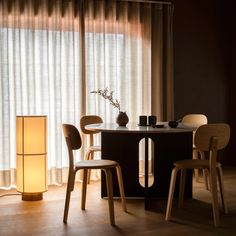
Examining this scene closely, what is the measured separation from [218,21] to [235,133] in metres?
1.64

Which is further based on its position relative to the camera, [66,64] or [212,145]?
[66,64]

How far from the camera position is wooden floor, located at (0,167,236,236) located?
3.15 metres

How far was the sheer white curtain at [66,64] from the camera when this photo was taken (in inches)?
186

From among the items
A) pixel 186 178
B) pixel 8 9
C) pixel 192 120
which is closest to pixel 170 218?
pixel 186 178

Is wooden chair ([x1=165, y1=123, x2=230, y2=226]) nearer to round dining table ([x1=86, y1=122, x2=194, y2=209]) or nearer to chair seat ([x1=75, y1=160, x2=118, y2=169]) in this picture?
chair seat ([x1=75, y1=160, x2=118, y2=169])

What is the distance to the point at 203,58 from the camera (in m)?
5.87

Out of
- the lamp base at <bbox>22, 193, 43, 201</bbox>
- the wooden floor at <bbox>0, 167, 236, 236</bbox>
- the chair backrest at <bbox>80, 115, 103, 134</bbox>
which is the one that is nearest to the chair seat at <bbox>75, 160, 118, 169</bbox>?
the wooden floor at <bbox>0, 167, 236, 236</bbox>

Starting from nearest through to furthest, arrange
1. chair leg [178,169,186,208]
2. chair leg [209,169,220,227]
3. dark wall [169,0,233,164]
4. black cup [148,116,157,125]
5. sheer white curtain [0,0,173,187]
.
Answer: chair leg [209,169,220,227], chair leg [178,169,186,208], black cup [148,116,157,125], sheer white curtain [0,0,173,187], dark wall [169,0,233,164]

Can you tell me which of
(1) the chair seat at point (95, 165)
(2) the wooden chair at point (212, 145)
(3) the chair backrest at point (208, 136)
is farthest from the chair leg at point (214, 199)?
(1) the chair seat at point (95, 165)

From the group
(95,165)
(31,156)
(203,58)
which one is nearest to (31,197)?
(31,156)

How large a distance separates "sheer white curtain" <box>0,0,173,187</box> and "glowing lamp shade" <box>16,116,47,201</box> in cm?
68

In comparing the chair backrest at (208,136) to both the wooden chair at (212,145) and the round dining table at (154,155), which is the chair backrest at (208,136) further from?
the round dining table at (154,155)

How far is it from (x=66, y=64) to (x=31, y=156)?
1.36 meters

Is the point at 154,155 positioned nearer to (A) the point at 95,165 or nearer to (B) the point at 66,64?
(A) the point at 95,165
